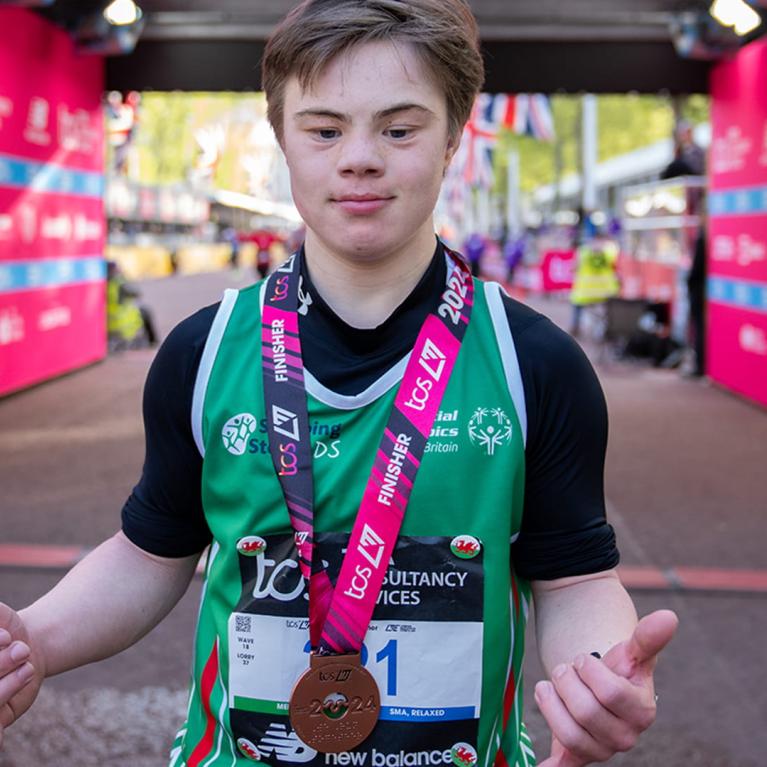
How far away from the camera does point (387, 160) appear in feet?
5.10

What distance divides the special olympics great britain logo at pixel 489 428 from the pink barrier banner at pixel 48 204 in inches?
388

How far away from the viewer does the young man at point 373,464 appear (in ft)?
5.08

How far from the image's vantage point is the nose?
1.54 m

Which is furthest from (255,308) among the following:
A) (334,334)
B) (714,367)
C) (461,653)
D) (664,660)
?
(714,367)

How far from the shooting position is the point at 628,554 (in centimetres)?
601

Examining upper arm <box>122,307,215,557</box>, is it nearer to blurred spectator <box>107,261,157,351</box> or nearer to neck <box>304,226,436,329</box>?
neck <box>304,226,436,329</box>

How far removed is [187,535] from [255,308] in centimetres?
36

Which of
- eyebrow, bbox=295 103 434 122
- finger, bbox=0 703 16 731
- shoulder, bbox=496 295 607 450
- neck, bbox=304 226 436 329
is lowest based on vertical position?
finger, bbox=0 703 16 731

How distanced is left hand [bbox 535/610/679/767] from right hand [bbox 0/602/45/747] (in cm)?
65

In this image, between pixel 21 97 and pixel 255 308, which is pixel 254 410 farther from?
pixel 21 97

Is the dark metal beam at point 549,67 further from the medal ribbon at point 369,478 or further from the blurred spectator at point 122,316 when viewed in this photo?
the medal ribbon at point 369,478

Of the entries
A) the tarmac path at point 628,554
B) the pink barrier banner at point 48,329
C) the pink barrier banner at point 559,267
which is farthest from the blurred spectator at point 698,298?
the pink barrier banner at point 559,267

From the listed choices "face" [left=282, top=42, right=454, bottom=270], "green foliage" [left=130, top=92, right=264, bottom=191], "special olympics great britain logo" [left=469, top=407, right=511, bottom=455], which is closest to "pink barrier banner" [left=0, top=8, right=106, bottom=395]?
"face" [left=282, top=42, right=454, bottom=270]

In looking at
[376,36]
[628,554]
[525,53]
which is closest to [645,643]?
[376,36]
